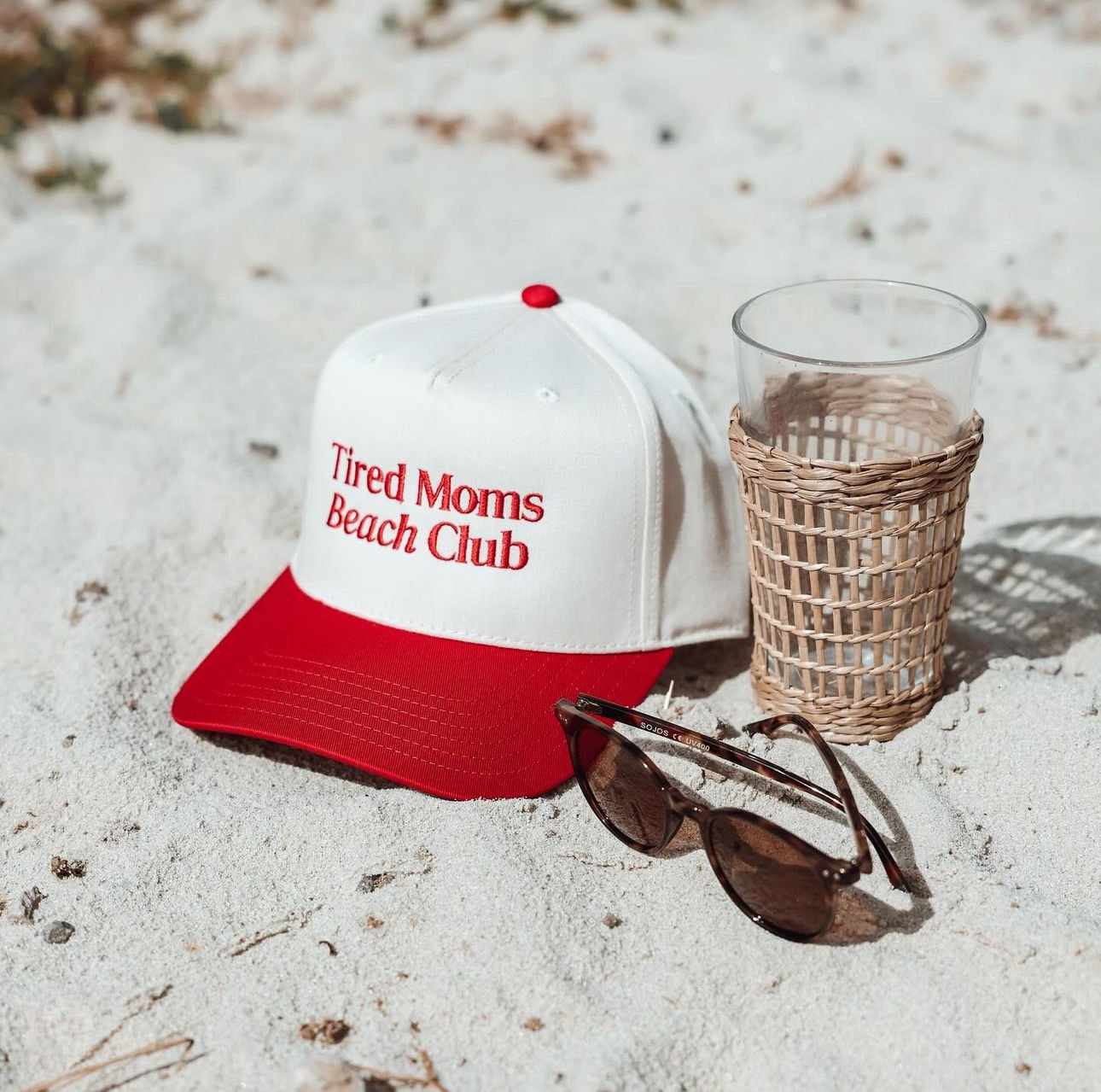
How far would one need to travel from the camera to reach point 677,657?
Result: 5.82 feet

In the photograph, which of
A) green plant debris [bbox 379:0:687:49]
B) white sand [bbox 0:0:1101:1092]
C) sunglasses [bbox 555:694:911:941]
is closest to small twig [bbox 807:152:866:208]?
A: white sand [bbox 0:0:1101:1092]

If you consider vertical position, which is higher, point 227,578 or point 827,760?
point 827,760

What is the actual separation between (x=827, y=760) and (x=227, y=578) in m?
1.09

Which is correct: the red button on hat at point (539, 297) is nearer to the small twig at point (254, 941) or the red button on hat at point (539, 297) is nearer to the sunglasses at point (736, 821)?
the sunglasses at point (736, 821)

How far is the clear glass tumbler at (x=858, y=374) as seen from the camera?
139 centimetres

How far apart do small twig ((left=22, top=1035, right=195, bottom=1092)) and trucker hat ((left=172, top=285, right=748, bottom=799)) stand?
1.21 ft

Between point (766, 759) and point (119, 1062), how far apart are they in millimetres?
808

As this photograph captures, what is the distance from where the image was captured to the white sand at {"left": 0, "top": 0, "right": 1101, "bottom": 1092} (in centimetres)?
123

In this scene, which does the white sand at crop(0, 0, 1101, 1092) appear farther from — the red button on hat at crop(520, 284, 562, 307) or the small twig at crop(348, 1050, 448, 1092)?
the red button on hat at crop(520, 284, 562, 307)

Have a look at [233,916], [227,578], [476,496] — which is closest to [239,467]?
[227,578]

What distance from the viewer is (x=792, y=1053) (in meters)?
1.19

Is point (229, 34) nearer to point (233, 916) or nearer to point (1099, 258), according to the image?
point (1099, 258)

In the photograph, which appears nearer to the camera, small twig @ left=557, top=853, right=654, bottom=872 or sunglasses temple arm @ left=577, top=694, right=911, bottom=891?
sunglasses temple arm @ left=577, top=694, right=911, bottom=891

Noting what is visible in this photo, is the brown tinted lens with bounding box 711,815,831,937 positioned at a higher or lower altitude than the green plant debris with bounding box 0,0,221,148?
lower
